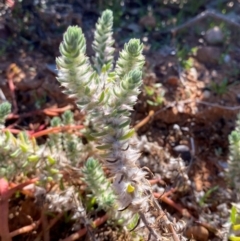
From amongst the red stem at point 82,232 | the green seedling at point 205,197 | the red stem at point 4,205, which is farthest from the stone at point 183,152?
the red stem at point 4,205

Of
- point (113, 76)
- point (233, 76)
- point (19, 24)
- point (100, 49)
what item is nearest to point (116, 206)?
point (113, 76)

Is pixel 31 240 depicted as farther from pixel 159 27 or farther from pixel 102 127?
pixel 159 27

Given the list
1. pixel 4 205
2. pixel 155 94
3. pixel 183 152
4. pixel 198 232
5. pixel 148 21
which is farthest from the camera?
pixel 148 21

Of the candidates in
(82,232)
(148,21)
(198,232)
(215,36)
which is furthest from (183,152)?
(148,21)


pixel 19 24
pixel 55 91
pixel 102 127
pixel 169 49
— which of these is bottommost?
pixel 102 127

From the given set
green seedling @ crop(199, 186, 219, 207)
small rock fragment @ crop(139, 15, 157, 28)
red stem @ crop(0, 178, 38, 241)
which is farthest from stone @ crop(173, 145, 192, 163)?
small rock fragment @ crop(139, 15, 157, 28)

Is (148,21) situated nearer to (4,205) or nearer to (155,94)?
(155,94)

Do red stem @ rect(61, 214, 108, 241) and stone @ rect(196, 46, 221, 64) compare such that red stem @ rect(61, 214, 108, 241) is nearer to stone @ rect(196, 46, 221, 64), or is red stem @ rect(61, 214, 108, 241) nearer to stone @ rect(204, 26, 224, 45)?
stone @ rect(196, 46, 221, 64)

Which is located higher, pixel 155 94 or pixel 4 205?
pixel 155 94
